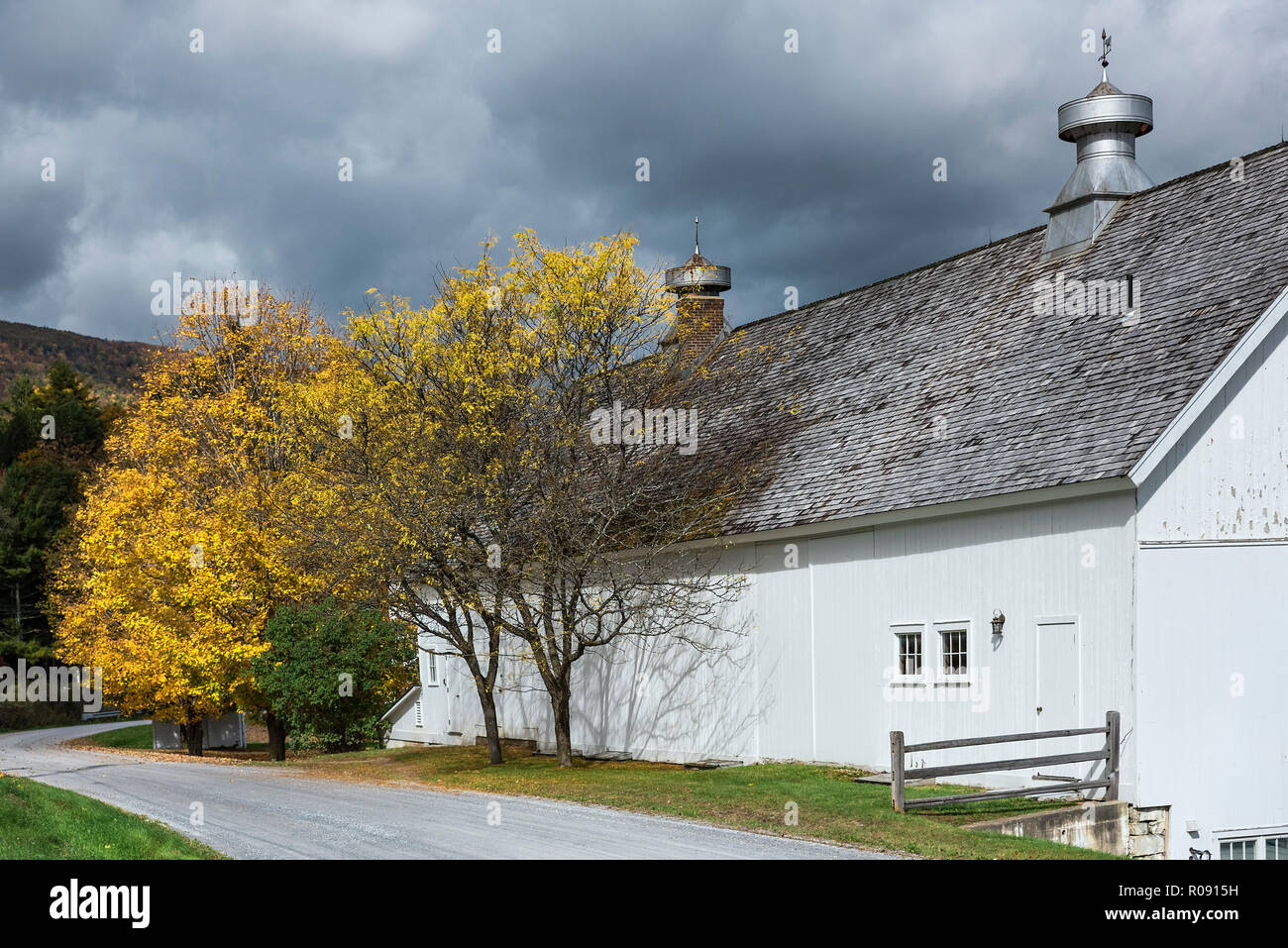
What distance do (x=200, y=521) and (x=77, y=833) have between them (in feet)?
56.7

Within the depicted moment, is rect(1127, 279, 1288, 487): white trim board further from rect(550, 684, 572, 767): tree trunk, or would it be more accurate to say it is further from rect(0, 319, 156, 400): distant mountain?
rect(0, 319, 156, 400): distant mountain

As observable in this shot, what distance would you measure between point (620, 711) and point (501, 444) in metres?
6.61

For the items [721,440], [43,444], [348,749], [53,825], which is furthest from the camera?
[43,444]

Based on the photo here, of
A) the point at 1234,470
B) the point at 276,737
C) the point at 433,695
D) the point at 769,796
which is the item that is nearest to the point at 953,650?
the point at 769,796

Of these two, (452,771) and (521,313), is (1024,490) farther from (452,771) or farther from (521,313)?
(452,771)

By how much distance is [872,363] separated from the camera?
22469 mm

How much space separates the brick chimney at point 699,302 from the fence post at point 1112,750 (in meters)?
16.3

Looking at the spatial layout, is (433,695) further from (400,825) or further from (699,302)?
(400,825)

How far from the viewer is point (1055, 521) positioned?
16094mm

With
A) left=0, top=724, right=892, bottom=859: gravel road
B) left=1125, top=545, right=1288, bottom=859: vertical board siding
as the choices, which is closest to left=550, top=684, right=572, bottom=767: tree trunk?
left=0, top=724, right=892, bottom=859: gravel road

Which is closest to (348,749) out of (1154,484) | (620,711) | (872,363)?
(620,711)

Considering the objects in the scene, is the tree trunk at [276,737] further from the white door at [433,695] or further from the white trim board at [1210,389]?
the white trim board at [1210,389]

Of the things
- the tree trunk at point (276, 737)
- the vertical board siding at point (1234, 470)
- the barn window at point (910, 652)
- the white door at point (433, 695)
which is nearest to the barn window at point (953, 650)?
the barn window at point (910, 652)

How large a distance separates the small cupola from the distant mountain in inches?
3662
